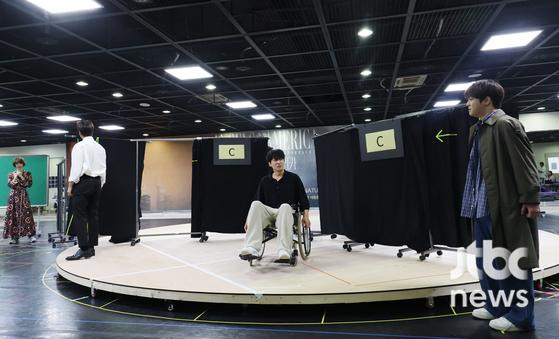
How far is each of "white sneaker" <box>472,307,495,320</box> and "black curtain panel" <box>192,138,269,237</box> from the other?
129 inches

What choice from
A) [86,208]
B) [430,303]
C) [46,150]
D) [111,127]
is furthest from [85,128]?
[46,150]

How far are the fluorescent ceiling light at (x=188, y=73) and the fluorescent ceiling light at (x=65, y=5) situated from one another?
2.40 metres

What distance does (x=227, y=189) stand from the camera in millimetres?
5062

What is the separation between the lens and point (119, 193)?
4969 mm

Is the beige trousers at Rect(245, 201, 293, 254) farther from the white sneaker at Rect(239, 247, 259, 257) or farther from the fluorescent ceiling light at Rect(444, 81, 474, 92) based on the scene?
the fluorescent ceiling light at Rect(444, 81, 474, 92)

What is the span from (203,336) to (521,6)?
5.51 metres

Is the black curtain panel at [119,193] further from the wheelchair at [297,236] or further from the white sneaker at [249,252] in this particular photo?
the white sneaker at [249,252]

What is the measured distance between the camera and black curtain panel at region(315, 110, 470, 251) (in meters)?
3.10

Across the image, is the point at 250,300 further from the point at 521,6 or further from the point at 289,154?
the point at 289,154

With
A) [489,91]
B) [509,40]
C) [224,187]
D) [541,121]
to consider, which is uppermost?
[509,40]

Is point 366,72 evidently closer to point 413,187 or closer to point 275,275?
point 413,187

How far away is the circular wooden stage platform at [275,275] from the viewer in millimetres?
2436

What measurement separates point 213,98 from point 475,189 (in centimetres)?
786

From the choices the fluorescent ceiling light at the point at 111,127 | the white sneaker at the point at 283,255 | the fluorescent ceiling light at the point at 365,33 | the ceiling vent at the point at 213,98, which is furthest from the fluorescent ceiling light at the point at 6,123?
the white sneaker at the point at 283,255
